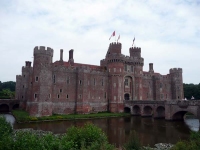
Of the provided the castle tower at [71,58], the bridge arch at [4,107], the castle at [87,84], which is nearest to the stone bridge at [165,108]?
the castle at [87,84]

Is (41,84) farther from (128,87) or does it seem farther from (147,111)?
(147,111)

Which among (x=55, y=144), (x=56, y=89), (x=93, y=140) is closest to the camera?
(x=55, y=144)

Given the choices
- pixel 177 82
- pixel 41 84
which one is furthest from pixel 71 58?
pixel 177 82

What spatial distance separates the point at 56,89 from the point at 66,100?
140 inches

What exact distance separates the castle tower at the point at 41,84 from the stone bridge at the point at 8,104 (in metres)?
20.1

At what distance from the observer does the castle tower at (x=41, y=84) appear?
38.9 metres

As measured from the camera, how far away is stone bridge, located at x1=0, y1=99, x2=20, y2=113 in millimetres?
56078

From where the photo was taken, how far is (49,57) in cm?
4116

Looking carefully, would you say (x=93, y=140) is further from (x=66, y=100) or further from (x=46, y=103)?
(x=66, y=100)

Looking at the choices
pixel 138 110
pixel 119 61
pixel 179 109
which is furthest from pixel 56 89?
pixel 179 109

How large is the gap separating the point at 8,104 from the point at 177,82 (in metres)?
52.5

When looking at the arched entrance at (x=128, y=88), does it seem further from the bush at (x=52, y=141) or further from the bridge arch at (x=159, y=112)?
the bush at (x=52, y=141)

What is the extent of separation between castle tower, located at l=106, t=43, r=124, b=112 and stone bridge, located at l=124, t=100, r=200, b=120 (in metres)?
2.47

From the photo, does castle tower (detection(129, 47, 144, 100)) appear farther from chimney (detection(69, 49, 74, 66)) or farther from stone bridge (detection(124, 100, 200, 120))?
chimney (detection(69, 49, 74, 66))
